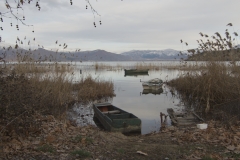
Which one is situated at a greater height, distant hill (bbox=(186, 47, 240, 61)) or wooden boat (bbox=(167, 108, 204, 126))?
distant hill (bbox=(186, 47, 240, 61))

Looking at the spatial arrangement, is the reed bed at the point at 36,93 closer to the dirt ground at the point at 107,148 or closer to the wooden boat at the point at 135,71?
the dirt ground at the point at 107,148

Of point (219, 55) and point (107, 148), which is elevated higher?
point (219, 55)

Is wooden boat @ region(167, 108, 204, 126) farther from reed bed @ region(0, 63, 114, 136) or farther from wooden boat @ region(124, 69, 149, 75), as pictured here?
wooden boat @ region(124, 69, 149, 75)

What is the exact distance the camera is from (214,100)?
15.1 metres

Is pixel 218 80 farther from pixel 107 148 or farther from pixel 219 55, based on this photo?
pixel 107 148

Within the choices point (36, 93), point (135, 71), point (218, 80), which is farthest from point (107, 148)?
point (135, 71)

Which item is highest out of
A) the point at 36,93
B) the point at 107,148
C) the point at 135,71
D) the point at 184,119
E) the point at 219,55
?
the point at 219,55

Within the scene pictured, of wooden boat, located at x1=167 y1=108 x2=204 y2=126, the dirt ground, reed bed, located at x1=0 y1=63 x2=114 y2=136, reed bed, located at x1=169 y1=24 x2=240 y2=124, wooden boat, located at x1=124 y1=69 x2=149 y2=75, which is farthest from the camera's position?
wooden boat, located at x1=124 y1=69 x2=149 y2=75

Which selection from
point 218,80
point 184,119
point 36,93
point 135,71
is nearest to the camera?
point 36,93

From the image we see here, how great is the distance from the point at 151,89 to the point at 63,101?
11471 mm

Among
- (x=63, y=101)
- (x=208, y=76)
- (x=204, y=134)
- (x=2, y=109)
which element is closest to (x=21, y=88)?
(x=2, y=109)

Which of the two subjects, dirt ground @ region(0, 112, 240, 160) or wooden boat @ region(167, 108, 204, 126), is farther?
wooden boat @ region(167, 108, 204, 126)

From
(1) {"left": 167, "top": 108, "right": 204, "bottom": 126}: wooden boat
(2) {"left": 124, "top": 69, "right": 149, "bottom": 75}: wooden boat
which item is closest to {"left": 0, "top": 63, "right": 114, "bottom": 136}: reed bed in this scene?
(1) {"left": 167, "top": 108, "right": 204, "bottom": 126}: wooden boat

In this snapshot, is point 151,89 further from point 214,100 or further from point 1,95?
point 1,95
